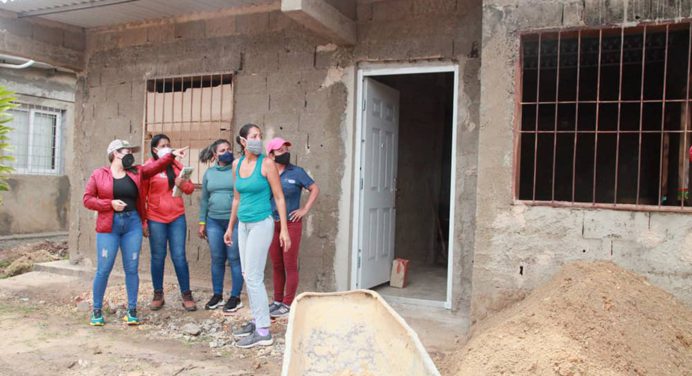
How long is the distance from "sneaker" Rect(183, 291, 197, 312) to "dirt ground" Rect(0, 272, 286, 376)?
6 centimetres

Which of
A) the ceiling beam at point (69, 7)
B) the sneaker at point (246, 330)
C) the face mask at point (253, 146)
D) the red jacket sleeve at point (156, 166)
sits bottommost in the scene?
the sneaker at point (246, 330)

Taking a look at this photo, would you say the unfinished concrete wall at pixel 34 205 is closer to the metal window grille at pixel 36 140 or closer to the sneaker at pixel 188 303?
the metal window grille at pixel 36 140

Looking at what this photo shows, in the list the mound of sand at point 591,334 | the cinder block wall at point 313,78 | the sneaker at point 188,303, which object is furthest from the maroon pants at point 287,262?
the mound of sand at point 591,334

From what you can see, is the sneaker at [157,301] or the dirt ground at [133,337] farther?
the sneaker at [157,301]

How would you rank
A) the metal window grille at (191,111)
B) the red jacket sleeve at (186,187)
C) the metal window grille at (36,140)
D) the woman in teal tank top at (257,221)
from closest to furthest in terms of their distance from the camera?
the woman in teal tank top at (257,221)
the red jacket sleeve at (186,187)
the metal window grille at (191,111)
the metal window grille at (36,140)

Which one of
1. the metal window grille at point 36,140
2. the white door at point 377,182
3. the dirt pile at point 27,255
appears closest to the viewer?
the white door at point 377,182

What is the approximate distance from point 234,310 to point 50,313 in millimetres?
1992

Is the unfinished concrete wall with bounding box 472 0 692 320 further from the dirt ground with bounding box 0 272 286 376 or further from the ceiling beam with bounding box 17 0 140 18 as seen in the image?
the ceiling beam with bounding box 17 0 140 18

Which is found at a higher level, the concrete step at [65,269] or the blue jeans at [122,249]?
the blue jeans at [122,249]

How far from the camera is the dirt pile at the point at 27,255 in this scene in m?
8.05

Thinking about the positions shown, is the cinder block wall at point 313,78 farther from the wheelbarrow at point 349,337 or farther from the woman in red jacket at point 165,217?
the wheelbarrow at point 349,337

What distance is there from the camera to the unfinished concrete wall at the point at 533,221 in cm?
404

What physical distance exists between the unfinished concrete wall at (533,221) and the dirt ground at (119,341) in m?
1.91

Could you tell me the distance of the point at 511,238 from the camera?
440cm
